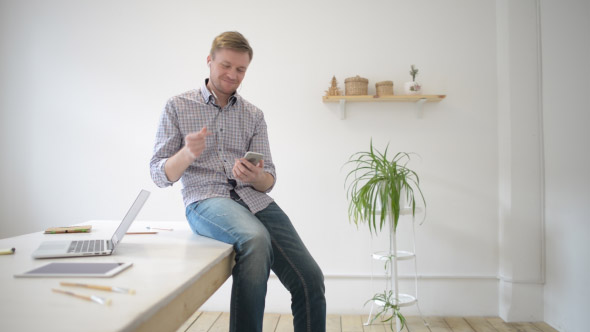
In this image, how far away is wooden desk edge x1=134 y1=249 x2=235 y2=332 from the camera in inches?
28.2

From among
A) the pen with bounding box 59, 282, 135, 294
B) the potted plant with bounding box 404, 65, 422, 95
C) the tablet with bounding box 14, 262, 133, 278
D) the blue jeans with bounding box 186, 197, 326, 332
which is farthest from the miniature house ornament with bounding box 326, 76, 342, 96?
the pen with bounding box 59, 282, 135, 294

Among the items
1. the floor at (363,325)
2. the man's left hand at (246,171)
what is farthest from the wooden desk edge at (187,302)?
the floor at (363,325)

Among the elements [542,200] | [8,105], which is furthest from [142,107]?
[542,200]

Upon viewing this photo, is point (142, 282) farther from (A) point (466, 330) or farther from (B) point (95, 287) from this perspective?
(A) point (466, 330)

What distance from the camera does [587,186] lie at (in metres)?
2.22

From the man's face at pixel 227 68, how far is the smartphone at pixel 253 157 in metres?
0.34

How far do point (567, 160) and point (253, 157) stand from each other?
2.00 metres

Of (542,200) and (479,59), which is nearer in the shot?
(542,200)

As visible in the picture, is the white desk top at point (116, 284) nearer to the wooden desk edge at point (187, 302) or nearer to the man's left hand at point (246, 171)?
the wooden desk edge at point (187, 302)

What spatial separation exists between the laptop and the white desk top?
0.07ft

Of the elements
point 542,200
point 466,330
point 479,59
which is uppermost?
point 479,59

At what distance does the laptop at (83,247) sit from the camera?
1.03m

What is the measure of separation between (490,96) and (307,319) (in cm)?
206

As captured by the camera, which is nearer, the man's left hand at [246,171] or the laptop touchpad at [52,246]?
the laptop touchpad at [52,246]
